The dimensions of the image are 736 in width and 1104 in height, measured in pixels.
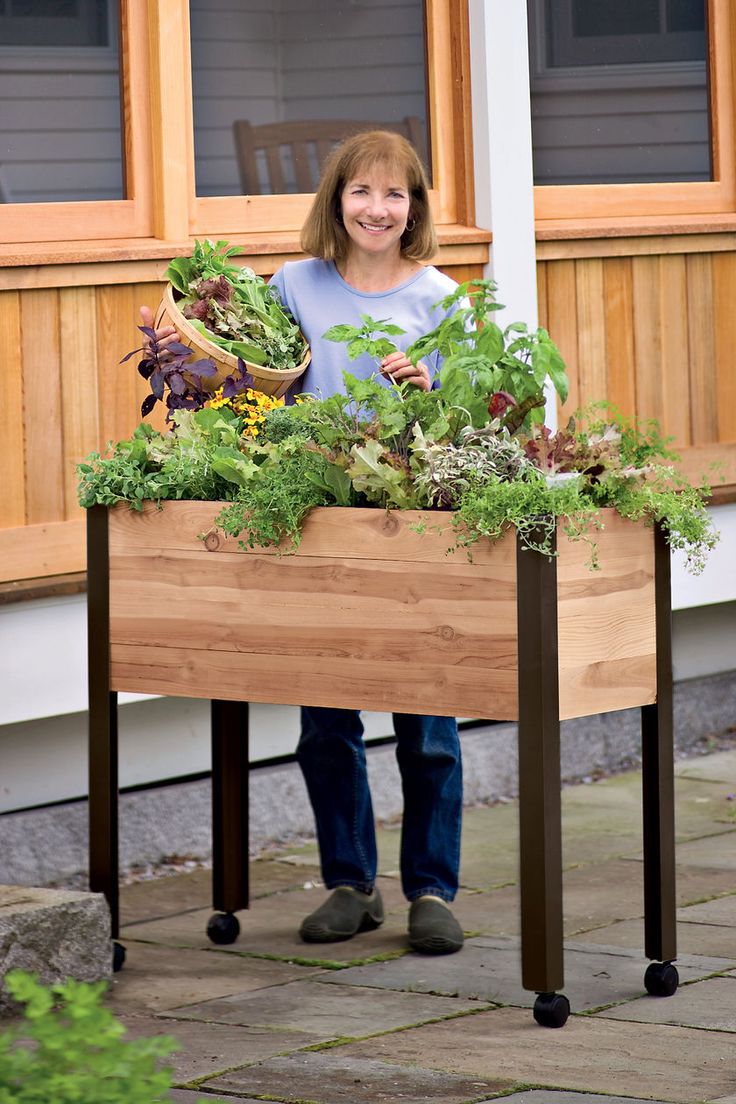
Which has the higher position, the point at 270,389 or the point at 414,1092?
the point at 270,389

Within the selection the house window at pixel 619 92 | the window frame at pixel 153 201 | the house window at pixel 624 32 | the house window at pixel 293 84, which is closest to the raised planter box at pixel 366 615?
the window frame at pixel 153 201

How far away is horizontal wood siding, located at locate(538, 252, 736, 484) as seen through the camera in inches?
262

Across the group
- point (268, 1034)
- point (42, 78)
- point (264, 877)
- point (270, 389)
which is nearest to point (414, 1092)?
point (268, 1034)

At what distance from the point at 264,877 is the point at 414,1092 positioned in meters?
2.06

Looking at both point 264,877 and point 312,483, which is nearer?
point 312,483

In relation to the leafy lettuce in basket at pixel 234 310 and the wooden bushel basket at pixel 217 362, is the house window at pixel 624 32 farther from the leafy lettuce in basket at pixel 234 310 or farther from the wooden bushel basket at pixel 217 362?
the wooden bushel basket at pixel 217 362

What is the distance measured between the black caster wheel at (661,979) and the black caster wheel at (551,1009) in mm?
304

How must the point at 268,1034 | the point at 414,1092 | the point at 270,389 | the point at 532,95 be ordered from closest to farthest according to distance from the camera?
the point at 414,1092 < the point at 268,1034 < the point at 270,389 < the point at 532,95

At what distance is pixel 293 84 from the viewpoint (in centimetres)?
597

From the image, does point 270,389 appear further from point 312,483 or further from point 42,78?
point 42,78

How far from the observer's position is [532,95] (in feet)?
21.9

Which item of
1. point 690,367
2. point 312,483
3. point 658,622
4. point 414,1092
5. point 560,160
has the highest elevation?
point 560,160

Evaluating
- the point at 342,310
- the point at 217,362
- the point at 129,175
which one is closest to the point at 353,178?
the point at 342,310

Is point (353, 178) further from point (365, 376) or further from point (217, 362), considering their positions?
point (217, 362)
